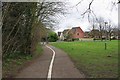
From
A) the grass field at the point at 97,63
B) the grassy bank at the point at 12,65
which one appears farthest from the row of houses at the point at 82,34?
the grassy bank at the point at 12,65

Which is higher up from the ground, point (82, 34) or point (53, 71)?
point (82, 34)

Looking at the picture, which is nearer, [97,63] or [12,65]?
[12,65]

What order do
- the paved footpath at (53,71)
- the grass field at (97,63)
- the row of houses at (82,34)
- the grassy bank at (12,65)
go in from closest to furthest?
the paved footpath at (53,71) < the grass field at (97,63) < the grassy bank at (12,65) < the row of houses at (82,34)

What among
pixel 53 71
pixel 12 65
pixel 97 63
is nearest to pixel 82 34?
pixel 97 63

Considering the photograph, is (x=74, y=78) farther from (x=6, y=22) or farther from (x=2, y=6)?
(x=6, y=22)

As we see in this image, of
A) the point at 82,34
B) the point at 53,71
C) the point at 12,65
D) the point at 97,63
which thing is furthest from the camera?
the point at 82,34

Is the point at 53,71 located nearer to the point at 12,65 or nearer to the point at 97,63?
the point at 12,65

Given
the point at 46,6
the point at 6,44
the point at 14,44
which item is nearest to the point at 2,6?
the point at 6,44

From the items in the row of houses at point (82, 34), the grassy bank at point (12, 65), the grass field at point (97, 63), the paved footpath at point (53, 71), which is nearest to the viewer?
the paved footpath at point (53, 71)

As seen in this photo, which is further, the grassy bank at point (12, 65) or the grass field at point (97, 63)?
the grassy bank at point (12, 65)

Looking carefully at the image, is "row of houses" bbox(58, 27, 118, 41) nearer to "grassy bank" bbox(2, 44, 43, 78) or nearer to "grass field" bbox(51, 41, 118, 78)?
"grass field" bbox(51, 41, 118, 78)

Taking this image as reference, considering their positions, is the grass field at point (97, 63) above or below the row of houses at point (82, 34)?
below

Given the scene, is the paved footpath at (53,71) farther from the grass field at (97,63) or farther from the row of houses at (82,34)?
the row of houses at (82,34)

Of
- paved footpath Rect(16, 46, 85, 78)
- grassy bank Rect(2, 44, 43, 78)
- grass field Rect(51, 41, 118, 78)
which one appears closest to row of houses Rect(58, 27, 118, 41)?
grass field Rect(51, 41, 118, 78)
